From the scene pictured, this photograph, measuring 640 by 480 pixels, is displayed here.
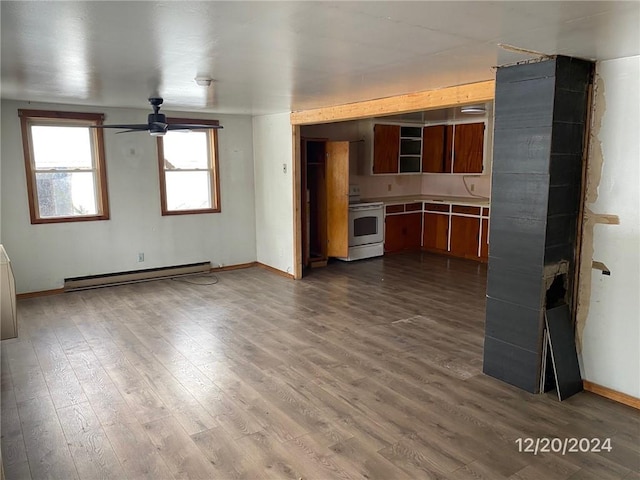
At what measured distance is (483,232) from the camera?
24.4ft

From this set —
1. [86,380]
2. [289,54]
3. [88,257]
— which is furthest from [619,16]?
[88,257]

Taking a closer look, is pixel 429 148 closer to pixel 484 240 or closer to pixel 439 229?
pixel 439 229

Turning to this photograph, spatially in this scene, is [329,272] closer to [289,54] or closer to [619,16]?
[289,54]

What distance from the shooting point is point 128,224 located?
6.25 metres

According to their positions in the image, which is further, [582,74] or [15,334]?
[15,334]

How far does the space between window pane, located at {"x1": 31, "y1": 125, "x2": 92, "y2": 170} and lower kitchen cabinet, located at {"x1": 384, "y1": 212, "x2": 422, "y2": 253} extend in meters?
4.77

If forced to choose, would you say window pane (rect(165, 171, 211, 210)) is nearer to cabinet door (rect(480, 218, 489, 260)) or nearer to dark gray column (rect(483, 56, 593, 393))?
cabinet door (rect(480, 218, 489, 260))

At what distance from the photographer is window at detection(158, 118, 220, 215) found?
650cm

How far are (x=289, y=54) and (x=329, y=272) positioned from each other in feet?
14.4

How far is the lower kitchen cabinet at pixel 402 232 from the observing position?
8.18 meters

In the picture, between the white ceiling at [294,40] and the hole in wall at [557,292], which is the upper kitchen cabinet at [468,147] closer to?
the white ceiling at [294,40]

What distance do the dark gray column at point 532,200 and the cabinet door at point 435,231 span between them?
4.83m

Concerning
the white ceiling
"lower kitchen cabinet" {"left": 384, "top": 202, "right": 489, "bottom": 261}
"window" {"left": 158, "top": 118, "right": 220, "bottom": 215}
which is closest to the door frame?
the white ceiling
